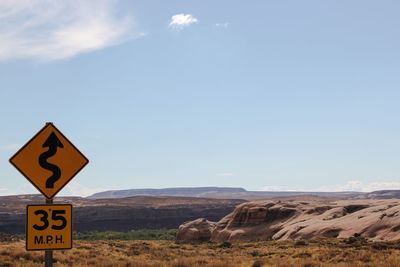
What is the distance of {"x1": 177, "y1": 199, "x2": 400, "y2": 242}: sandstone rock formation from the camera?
166ft

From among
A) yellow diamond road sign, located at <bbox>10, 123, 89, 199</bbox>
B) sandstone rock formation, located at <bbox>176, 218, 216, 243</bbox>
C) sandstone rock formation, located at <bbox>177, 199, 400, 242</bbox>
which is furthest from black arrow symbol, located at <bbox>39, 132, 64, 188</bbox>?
sandstone rock formation, located at <bbox>176, 218, 216, 243</bbox>

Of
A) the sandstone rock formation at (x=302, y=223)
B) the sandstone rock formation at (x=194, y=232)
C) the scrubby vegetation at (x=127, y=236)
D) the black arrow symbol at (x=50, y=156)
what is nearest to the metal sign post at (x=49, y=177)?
the black arrow symbol at (x=50, y=156)

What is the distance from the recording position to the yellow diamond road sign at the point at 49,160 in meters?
8.34

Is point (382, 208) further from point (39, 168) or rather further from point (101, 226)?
point (101, 226)

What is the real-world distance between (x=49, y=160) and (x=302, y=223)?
2212 inches

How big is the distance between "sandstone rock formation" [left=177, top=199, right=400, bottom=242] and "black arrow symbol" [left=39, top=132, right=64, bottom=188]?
41510mm

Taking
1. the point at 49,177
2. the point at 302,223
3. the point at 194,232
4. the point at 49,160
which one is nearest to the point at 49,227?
the point at 49,177

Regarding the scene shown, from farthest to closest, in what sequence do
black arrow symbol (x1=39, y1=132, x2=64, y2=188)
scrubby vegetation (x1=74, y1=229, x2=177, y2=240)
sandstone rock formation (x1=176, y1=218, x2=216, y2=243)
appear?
scrubby vegetation (x1=74, y1=229, x2=177, y2=240)
sandstone rock formation (x1=176, y1=218, x2=216, y2=243)
black arrow symbol (x1=39, y1=132, x2=64, y2=188)

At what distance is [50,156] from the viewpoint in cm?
846

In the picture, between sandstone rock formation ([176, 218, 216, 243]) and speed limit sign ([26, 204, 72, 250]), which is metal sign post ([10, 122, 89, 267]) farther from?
sandstone rock formation ([176, 218, 216, 243])

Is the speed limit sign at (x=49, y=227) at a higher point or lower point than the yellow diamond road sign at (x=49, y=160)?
lower

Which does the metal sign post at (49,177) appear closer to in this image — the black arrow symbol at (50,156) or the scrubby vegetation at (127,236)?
the black arrow symbol at (50,156)

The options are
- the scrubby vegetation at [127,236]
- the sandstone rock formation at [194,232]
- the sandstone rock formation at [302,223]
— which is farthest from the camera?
the scrubby vegetation at [127,236]

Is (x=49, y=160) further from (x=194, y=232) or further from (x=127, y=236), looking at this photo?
(x=127, y=236)
